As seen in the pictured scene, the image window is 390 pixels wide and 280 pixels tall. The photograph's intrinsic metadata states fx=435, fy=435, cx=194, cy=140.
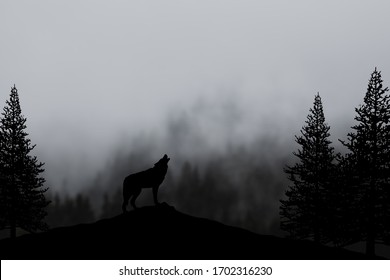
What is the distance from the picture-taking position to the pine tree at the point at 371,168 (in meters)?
26.9

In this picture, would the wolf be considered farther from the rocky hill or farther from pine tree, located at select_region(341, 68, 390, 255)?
pine tree, located at select_region(341, 68, 390, 255)

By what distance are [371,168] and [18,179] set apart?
25.0 metres

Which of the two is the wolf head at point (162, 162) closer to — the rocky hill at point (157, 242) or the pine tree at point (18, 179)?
the rocky hill at point (157, 242)

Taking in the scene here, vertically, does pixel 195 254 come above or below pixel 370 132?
below

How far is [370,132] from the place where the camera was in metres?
28.3

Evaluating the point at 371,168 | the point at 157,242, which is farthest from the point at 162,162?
the point at 371,168

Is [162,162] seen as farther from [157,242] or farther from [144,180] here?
[157,242]

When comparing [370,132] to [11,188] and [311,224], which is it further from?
[11,188]

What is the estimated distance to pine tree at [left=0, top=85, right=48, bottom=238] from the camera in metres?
32.0

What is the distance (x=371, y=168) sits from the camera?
2747cm

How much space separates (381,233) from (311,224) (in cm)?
517

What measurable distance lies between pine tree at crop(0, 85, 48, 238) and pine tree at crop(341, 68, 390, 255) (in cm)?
2228

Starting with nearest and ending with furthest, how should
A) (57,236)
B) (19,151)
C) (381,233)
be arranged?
(57,236), (381,233), (19,151)
